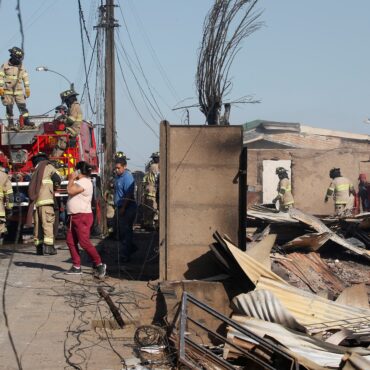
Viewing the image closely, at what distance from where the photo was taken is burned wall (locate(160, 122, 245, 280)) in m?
10.2

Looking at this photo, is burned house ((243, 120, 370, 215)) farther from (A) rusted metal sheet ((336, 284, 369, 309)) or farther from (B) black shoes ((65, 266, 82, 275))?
(A) rusted metal sheet ((336, 284, 369, 309))

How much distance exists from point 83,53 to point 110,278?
36.4ft

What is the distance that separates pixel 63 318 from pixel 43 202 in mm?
4813

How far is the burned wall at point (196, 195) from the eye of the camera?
10.2m

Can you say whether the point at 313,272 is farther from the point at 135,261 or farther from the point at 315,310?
the point at 135,261

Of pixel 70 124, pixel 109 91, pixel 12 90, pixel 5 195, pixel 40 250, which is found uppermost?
pixel 109 91

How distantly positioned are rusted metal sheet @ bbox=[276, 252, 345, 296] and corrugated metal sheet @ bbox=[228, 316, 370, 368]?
3.19 metres

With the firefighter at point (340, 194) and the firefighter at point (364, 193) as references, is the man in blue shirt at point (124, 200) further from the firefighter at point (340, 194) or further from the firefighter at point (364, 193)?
the firefighter at point (364, 193)

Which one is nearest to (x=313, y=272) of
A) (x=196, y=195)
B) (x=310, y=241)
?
(x=310, y=241)

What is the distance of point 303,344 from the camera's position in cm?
701

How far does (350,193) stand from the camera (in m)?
17.6

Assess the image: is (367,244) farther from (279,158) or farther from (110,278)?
(279,158)

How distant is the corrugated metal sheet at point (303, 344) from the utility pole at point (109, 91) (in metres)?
12.0

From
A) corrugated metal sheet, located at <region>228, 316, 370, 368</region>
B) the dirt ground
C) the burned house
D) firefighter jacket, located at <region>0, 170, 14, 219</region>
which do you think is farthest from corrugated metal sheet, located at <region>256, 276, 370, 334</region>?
the burned house
